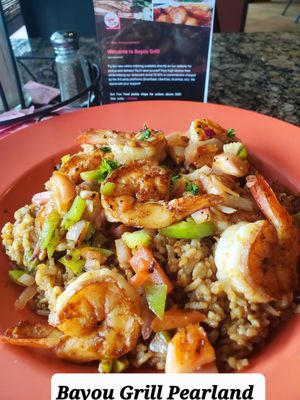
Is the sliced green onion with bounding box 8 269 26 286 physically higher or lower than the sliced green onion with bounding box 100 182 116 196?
lower

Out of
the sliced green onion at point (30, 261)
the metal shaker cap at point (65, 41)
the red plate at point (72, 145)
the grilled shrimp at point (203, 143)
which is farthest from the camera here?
the metal shaker cap at point (65, 41)

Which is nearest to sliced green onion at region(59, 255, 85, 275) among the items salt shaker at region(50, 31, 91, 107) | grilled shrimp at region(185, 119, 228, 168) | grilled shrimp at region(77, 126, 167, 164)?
grilled shrimp at region(77, 126, 167, 164)

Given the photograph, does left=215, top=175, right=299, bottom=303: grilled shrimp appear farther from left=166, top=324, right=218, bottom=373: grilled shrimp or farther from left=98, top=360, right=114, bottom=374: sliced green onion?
left=98, top=360, right=114, bottom=374: sliced green onion

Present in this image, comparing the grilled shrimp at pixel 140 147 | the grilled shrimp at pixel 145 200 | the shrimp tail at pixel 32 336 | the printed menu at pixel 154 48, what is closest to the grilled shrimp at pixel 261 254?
the grilled shrimp at pixel 145 200

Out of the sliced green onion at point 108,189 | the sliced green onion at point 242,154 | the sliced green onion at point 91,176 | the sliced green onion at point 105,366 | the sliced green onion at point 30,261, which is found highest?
the sliced green onion at point 108,189

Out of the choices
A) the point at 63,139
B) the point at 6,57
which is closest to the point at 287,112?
the point at 63,139

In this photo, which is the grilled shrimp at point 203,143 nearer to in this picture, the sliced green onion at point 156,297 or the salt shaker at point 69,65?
the sliced green onion at point 156,297
